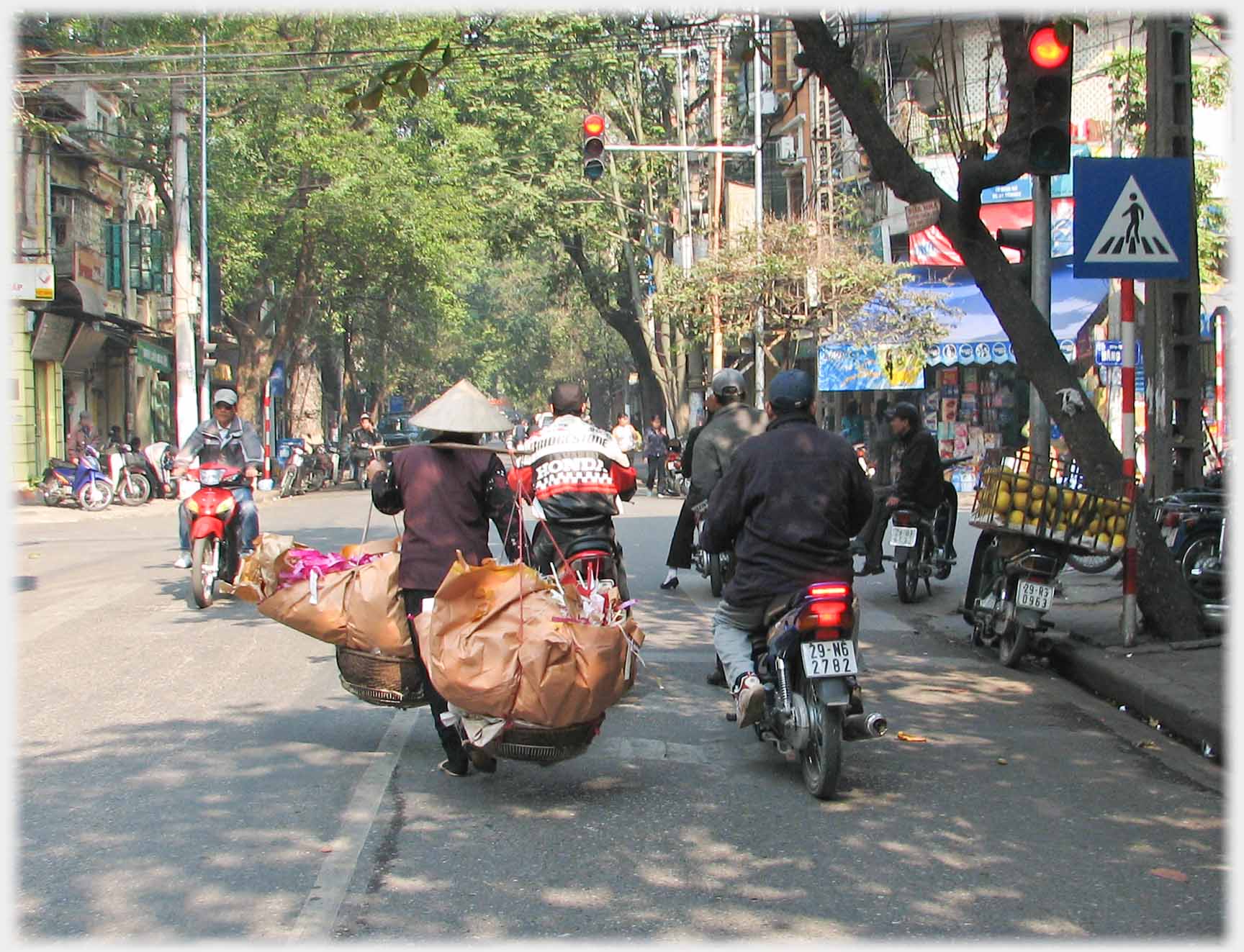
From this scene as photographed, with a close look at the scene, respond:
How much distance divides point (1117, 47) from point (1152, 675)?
20885 mm

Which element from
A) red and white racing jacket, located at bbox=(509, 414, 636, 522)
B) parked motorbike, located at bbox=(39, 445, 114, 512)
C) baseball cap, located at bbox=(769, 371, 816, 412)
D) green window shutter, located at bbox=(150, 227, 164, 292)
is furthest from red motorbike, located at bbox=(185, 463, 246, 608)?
green window shutter, located at bbox=(150, 227, 164, 292)

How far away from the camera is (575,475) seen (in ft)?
25.9

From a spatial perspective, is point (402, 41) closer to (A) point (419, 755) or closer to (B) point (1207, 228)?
(B) point (1207, 228)

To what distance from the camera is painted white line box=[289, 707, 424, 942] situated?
171 inches

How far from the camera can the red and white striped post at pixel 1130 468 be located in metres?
9.06

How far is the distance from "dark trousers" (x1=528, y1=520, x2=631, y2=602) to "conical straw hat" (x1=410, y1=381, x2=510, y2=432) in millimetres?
1376

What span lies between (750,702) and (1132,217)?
453cm

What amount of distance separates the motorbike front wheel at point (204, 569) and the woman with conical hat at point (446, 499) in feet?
18.0

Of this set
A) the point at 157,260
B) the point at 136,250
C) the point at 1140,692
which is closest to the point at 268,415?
the point at 157,260

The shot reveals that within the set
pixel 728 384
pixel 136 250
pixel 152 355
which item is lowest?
pixel 728 384

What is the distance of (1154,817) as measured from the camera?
577 centimetres

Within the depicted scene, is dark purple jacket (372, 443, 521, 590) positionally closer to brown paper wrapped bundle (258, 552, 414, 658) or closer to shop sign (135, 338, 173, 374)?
brown paper wrapped bundle (258, 552, 414, 658)

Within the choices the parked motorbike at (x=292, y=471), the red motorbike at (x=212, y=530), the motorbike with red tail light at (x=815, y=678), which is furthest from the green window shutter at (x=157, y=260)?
the motorbike with red tail light at (x=815, y=678)

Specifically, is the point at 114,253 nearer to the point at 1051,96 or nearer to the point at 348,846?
the point at 1051,96
